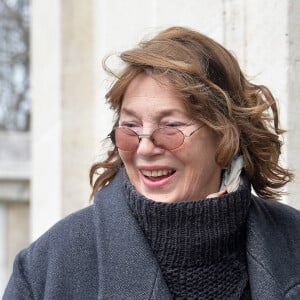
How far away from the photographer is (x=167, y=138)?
2.39 metres

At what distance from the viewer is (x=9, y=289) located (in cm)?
250

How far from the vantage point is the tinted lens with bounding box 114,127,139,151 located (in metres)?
2.43

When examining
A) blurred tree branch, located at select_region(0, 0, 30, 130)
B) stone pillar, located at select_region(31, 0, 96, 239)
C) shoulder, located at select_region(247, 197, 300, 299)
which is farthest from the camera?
blurred tree branch, located at select_region(0, 0, 30, 130)

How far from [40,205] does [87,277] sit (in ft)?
13.9

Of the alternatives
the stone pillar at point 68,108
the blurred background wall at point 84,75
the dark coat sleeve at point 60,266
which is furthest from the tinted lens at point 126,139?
the stone pillar at point 68,108

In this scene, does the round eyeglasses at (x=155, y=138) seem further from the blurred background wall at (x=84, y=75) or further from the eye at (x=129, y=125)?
the blurred background wall at (x=84, y=75)

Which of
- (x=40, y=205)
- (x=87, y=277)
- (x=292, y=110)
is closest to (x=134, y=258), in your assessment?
(x=87, y=277)

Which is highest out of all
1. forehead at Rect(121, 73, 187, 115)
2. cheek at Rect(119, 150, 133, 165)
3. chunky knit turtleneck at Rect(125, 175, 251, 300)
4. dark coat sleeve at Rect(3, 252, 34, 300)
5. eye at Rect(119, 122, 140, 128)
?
forehead at Rect(121, 73, 187, 115)

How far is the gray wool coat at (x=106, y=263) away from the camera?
2.41 m

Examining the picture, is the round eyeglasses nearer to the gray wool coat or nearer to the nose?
the nose

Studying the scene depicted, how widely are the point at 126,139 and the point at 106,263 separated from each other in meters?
0.37

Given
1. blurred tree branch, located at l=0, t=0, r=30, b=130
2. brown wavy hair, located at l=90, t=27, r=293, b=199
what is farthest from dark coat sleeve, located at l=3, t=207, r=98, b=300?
blurred tree branch, located at l=0, t=0, r=30, b=130

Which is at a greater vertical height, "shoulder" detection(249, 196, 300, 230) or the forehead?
the forehead

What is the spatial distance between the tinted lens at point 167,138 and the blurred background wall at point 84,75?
110 cm
